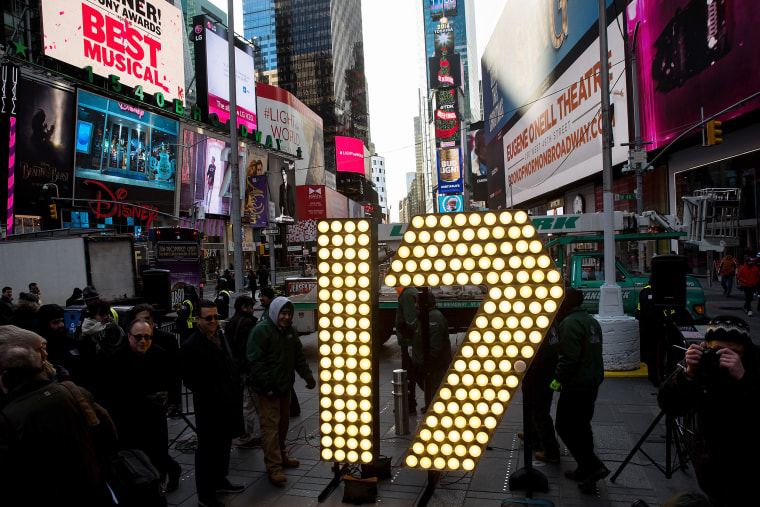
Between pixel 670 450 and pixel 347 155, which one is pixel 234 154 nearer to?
pixel 670 450

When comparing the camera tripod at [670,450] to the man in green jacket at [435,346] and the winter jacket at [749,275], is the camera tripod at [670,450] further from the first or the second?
the winter jacket at [749,275]

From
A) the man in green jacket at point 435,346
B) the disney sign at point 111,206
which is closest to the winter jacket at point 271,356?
the man in green jacket at point 435,346

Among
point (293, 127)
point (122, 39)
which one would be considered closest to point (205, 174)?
point (122, 39)

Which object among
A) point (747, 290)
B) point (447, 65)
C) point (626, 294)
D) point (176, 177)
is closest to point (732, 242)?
point (747, 290)

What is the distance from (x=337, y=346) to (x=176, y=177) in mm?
41266

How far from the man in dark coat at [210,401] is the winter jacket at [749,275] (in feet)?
51.8

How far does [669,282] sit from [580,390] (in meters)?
3.82

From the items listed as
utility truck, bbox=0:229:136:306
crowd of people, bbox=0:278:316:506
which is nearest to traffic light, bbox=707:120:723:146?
crowd of people, bbox=0:278:316:506

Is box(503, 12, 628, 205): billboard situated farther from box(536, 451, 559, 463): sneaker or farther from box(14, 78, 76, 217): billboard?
box(14, 78, 76, 217): billboard

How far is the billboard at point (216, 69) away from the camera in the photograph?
153ft

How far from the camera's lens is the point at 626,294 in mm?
10906

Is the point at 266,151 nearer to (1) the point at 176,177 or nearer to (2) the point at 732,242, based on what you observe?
(1) the point at 176,177

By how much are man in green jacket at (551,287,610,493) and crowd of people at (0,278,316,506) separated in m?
2.65

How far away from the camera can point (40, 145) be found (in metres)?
29.7
